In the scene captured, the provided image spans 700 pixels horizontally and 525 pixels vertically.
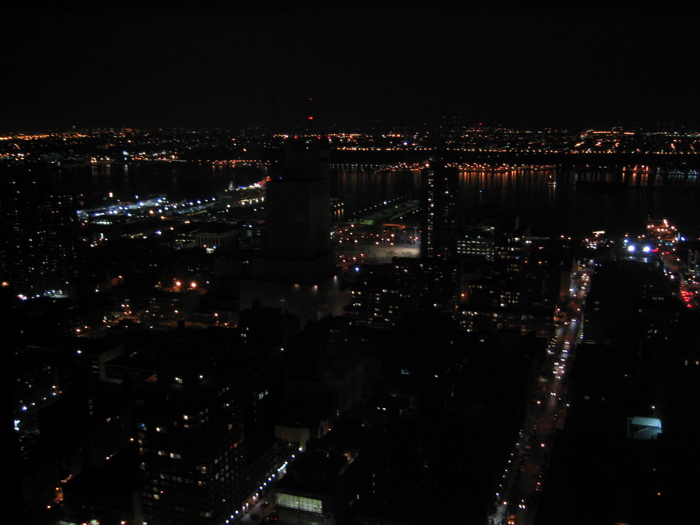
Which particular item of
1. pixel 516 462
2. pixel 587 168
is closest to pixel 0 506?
Result: pixel 516 462

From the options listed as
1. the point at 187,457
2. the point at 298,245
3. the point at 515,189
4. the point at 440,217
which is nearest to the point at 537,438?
the point at 187,457

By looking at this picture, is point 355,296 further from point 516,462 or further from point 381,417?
point 516,462

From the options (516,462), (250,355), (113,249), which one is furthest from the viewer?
(113,249)

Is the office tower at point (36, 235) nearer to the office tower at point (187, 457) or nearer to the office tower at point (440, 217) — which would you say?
the office tower at point (440, 217)

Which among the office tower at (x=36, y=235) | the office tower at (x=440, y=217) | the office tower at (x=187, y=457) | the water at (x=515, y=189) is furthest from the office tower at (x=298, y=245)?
the water at (x=515, y=189)

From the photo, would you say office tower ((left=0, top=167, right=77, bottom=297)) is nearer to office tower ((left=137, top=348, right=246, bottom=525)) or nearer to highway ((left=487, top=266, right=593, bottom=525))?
office tower ((left=137, top=348, right=246, bottom=525))

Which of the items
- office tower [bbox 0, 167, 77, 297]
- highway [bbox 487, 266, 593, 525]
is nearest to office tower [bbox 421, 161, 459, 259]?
highway [bbox 487, 266, 593, 525]
